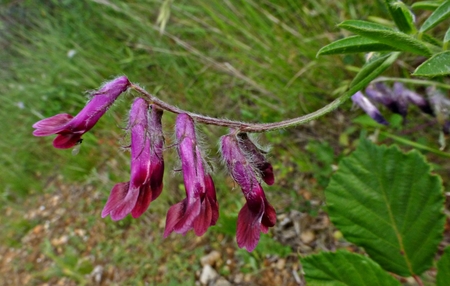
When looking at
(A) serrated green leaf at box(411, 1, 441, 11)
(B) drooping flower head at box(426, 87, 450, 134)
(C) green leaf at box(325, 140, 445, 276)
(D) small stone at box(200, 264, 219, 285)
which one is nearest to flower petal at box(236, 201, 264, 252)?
(C) green leaf at box(325, 140, 445, 276)

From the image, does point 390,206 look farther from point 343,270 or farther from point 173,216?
point 173,216

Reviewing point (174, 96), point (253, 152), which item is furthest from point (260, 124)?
point (174, 96)

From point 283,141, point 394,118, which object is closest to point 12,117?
point 283,141

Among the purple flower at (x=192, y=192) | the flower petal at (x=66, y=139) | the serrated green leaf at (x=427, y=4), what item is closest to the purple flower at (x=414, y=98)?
the serrated green leaf at (x=427, y=4)

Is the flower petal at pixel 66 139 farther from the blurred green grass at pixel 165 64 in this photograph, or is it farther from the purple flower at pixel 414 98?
the purple flower at pixel 414 98

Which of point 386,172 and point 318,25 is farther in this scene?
point 318,25

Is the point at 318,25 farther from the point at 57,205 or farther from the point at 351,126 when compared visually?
the point at 57,205
